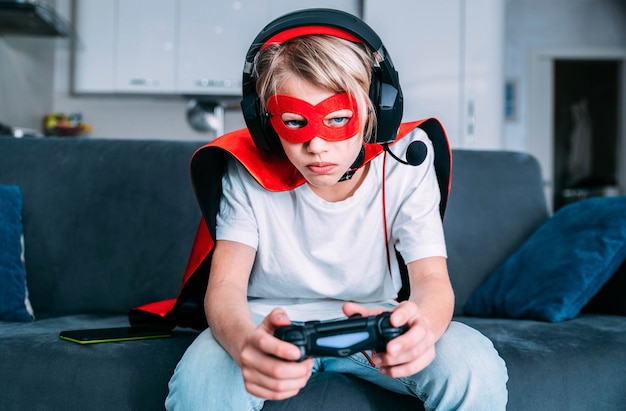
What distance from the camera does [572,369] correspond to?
1.24 m

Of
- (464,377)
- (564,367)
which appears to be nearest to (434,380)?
(464,377)

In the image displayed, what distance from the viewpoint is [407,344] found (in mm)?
857

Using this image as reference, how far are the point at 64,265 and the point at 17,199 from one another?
0.22 metres

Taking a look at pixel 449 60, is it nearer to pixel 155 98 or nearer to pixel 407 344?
pixel 155 98

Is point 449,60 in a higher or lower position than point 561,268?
higher

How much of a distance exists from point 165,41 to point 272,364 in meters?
3.70

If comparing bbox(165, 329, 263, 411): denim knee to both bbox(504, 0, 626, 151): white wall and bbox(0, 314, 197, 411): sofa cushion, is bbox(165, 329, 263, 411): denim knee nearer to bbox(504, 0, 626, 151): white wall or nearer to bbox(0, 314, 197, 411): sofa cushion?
bbox(0, 314, 197, 411): sofa cushion

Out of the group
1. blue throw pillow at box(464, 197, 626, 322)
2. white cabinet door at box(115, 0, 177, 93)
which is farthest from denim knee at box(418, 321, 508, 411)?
white cabinet door at box(115, 0, 177, 93)

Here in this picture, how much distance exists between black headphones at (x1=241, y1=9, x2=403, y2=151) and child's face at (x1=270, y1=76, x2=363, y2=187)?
0.16 ft

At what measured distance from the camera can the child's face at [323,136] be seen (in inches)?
41.3

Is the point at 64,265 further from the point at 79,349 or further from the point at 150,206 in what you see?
the point at 79,349

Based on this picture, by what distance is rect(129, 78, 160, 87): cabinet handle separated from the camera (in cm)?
420

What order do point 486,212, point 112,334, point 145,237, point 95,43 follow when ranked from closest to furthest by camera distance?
1. point 112,334
2. point 145,237
3. point 486,212
4. point 95,43

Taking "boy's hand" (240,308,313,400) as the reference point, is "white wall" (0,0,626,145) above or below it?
above
